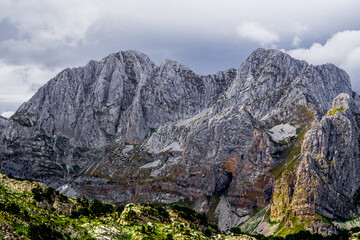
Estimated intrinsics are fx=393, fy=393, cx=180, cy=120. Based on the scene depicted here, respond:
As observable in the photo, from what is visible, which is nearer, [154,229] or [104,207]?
[154,229]

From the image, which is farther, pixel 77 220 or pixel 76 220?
pixel 77 220

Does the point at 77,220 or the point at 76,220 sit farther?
the point at 77,220

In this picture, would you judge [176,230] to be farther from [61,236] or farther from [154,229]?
[61,236]

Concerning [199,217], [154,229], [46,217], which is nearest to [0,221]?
[46,217]

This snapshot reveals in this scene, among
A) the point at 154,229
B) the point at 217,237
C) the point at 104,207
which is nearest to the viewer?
the point at 154,229

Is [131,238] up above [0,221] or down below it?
below

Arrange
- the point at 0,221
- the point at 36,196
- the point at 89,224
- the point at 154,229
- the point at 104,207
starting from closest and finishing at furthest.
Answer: the point at 0,221
the point at 89,224
the point at 154,229
the point at 36,196
the point at 104,207

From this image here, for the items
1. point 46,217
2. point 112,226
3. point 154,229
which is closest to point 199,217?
point 154,229

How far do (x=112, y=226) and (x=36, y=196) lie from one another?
46996 millimetres

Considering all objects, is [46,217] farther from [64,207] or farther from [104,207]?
[104,207]

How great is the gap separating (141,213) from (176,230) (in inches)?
921

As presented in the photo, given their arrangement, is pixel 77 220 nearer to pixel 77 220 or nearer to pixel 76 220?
pixel 77 220

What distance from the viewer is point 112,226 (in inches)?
5094

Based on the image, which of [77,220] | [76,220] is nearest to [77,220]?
[77,220]
